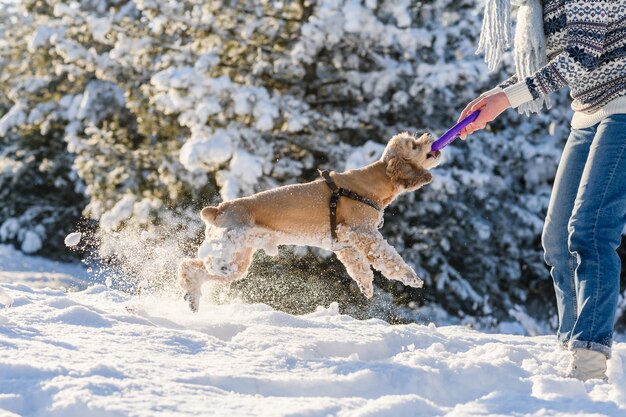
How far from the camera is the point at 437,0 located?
10.5 m

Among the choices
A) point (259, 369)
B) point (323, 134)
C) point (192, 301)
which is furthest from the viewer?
point (323, 134)

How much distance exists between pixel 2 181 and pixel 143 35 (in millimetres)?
7219

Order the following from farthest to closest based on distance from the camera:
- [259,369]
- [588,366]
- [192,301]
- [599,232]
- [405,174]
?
1. [405,174]
2. [192,301]
3. [599,232]
4. [588,366]
5. [259,369]

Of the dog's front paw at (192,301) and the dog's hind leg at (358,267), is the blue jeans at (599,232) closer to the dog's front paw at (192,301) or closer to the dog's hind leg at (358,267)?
the dog's hind leg at (358,267)

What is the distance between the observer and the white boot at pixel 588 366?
3.40 metres

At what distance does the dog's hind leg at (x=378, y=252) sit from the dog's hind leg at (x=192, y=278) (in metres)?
0.87

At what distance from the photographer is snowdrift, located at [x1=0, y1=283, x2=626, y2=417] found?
272cm

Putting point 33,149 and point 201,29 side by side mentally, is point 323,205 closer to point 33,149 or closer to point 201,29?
point 201,29

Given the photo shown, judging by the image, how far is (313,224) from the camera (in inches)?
186

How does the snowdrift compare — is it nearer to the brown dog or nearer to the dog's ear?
the brown dog

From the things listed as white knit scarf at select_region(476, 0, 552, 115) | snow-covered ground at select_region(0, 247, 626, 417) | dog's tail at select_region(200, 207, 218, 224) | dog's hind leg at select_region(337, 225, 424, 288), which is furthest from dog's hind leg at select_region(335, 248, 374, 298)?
white knit scarf at select_region(476, 0, 552, 115)

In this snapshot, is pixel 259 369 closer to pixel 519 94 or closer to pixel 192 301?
pixel 192 301

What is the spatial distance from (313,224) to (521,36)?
164cm

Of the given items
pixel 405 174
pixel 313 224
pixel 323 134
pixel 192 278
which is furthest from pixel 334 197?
pixel 323 134
